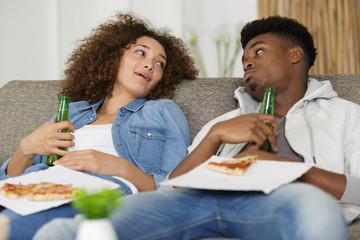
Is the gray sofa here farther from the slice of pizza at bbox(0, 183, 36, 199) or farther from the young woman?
the slice of pizza at bbox(0, 183, 36, 199)

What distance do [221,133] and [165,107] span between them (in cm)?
49

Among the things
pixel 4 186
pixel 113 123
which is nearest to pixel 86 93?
pixel 113 123

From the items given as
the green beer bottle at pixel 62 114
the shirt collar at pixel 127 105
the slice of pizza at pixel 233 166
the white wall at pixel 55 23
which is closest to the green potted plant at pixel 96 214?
the slice of pizza at pixel 233 166

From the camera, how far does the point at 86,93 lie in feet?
7.08

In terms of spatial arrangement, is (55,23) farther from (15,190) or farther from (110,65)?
(15,190)

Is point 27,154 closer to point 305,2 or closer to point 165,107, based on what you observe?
point 165,107

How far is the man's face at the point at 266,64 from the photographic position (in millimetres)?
1737

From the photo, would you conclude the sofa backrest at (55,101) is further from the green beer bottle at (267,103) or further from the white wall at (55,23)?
the white wall at (55,23)

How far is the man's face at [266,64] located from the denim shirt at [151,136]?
0.33 m

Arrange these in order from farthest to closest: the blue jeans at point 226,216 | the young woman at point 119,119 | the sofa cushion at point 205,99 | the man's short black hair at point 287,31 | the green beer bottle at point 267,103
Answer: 1. the sofa cushion at point 205,99
2. the man's short black hair at point 287,31
3. the young woman at point 119,119
4. the green beer bottle at point 267,103
5. the blue jeans at point 226,216

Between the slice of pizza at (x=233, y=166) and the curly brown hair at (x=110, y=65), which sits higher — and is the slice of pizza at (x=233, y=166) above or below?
below

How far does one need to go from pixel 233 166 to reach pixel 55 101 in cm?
133

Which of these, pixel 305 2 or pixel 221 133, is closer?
pixel 221 133

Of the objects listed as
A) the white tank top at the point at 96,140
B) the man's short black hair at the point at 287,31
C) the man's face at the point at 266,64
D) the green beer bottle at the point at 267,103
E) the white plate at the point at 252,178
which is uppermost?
the man's short black hair at the point at 287,31
